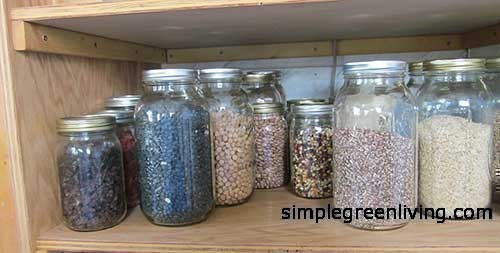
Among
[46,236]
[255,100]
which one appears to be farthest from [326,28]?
[46,236]

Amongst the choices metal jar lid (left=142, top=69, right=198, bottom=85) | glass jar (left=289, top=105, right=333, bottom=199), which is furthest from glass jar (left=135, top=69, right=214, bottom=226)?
glass jar (left=289, top=105, right=333, bottom=199)

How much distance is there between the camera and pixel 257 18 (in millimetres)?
702

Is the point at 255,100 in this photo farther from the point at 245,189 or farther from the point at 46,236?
the point at 46,236

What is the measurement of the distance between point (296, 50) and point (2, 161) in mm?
747

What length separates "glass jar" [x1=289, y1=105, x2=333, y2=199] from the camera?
32.1 inches

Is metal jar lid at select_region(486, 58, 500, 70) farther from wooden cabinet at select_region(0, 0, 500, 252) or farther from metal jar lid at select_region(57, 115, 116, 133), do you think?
metal jar lid at select_region(57, 115, 116, 133)

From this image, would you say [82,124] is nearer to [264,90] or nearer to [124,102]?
[124,102]

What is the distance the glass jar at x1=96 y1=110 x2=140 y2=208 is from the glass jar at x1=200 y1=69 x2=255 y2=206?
154 millimetres

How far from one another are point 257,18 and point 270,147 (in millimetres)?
306

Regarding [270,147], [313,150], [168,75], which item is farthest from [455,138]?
[168,75]

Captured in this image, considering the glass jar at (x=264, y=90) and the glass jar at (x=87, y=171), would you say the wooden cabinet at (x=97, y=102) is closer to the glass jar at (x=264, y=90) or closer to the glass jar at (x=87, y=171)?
the glass jar at (x=87, y=171)

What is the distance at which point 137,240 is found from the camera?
0.65 m

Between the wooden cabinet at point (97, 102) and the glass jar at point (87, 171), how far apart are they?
3cm

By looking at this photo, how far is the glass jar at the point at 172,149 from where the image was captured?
66 cm
